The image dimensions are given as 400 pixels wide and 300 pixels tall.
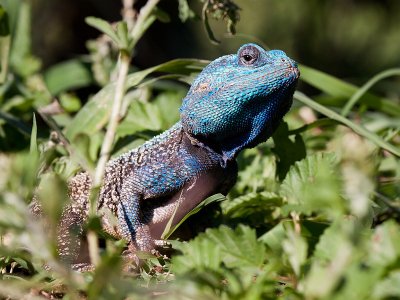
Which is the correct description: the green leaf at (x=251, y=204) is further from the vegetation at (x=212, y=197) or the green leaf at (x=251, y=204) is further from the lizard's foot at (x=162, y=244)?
the lizard's foot at (x=162, y=244)

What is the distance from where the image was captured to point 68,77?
19.4 ft

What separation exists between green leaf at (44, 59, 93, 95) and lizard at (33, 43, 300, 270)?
221 cm

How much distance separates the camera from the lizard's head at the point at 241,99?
133 inches

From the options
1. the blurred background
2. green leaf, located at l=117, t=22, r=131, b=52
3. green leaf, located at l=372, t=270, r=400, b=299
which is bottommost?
the blurred background

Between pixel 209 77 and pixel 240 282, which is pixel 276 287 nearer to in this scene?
pixel 240 282

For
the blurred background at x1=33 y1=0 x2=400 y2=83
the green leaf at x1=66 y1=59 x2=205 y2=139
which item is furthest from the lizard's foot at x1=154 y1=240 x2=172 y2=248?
the blurred background at x1=33 y1=0 x2=400 y2=83

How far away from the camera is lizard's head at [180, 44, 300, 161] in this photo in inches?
133

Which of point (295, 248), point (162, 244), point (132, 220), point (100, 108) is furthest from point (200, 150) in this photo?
point (295, 248)

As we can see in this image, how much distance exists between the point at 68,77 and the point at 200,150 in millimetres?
2586

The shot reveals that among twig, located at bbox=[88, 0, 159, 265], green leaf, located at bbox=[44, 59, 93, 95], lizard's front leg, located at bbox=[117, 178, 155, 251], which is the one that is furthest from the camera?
green leaf, located at bbox=[44, 59, 93, 95]

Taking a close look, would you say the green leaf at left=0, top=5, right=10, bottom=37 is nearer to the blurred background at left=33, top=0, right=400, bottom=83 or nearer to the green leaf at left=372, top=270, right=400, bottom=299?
the green leaf at left=372, top=270, right=400, bottom=299

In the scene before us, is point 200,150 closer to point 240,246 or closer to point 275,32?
point 240,246

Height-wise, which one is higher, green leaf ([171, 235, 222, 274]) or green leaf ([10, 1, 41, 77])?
green leaf ([171, 235, 222, 274])

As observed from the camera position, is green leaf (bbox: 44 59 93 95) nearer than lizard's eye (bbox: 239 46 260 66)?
No
